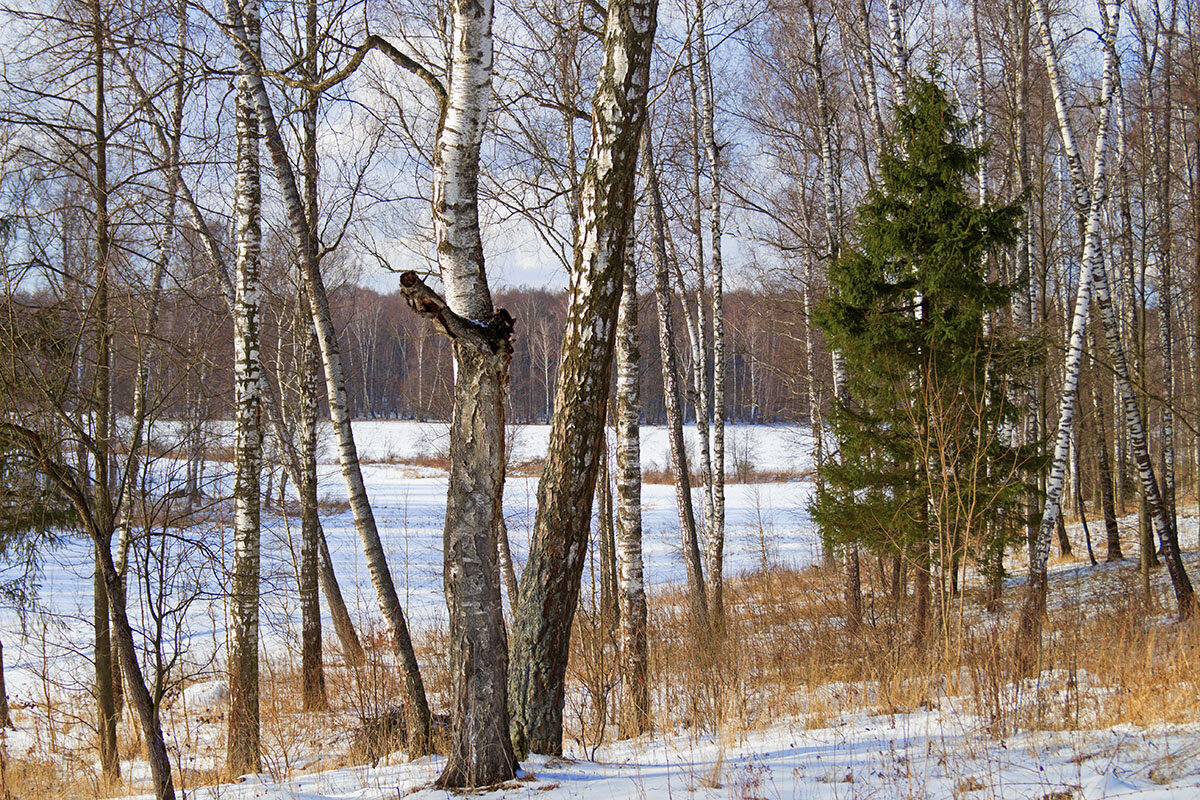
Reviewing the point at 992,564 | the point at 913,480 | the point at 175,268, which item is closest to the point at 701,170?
the point at 913,480

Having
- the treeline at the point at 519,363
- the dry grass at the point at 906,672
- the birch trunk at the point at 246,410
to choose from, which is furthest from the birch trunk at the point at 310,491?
the treeline at the point at 519,363

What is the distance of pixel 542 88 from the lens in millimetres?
8102

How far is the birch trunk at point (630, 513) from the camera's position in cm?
596

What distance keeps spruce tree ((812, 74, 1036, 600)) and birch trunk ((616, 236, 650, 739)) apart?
272 centimetres

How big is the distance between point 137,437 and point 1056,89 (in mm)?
9382

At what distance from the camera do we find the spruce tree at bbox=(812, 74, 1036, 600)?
735cm

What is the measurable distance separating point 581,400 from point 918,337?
16.5 ft

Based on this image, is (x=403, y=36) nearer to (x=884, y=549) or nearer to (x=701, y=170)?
(x=701, y=170)

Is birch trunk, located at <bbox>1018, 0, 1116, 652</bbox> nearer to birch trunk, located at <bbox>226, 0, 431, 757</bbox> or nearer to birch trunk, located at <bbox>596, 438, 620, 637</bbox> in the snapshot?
birch trunk, located at <bbox>596, 438, 620, 637</bbox>

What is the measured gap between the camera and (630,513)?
6.02 m

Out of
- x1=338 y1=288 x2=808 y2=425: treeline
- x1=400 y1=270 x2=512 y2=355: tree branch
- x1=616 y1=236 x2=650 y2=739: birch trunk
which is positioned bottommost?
x1=616 y1=236 x2=650 y2=739: birch trunk

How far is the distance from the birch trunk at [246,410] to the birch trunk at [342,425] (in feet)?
0.38

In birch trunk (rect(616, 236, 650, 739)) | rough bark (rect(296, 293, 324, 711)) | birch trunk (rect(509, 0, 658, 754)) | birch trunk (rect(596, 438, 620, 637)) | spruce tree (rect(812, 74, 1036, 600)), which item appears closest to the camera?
birch trunk (rect(509, 0, 658, 754))

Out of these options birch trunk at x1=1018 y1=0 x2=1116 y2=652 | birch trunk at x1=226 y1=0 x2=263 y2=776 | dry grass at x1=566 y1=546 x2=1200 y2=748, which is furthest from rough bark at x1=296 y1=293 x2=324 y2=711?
birch trunk at x1=1018 y1=0 x2=1116 y2=652
